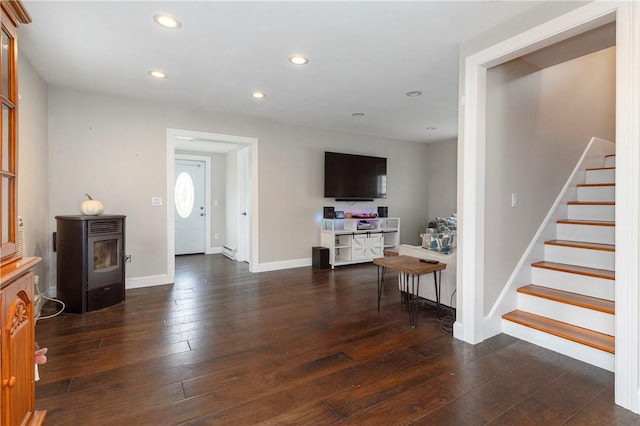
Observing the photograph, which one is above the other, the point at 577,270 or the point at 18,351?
the point at 577,270

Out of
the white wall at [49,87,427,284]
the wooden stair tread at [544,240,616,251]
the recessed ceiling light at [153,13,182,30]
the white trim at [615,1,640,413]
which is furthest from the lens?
the white wall at [49,87,427,284]

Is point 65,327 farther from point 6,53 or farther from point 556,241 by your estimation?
point 556,241

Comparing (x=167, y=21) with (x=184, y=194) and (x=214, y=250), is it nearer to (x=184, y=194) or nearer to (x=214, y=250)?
(x=184, y=194)

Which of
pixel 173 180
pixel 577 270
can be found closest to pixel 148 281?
pixel 173 180

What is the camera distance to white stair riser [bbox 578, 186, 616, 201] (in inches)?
136

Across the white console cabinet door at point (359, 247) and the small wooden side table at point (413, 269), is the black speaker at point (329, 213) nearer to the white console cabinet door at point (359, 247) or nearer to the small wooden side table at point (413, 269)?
the white console cabinet door at point (359, 247)

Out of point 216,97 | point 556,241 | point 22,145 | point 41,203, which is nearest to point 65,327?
point 41,203

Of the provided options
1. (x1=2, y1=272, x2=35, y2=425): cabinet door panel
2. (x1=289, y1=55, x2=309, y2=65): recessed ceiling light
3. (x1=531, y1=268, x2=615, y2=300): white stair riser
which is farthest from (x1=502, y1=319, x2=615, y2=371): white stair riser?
(x1=2, y1=272, x2=35, y2=425): cabinet door panel

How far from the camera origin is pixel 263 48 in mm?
2809

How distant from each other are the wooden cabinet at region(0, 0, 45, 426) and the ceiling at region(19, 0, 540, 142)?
99 centimetres

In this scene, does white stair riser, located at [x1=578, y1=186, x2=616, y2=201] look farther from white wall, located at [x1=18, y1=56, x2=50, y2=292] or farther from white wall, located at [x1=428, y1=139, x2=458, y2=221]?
white wall, located at [x1=18, y1=56, x2=50, y2=292]

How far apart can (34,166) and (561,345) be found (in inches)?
197

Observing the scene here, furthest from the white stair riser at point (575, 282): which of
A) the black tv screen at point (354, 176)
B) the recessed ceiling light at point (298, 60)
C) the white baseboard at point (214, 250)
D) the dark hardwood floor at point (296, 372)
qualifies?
the white baseboard at point (214, 250)

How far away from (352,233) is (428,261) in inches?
98.0
